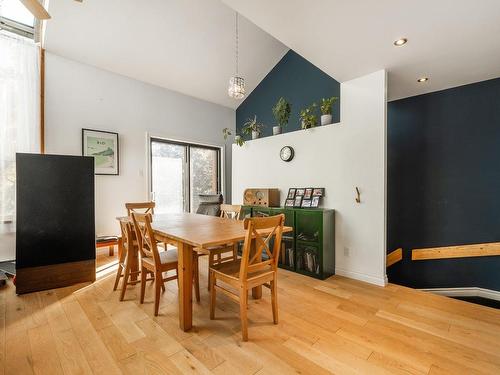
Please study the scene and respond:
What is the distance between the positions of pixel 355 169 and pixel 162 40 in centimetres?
363

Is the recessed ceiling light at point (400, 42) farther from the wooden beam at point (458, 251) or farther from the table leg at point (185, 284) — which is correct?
the wooden beam at point (458, 251)

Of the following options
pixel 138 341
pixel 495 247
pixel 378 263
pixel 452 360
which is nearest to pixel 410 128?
pixel 495 247

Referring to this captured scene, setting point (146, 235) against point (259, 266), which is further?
point (146, 235)

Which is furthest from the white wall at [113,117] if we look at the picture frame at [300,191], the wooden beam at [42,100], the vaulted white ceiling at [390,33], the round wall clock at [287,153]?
the vaulted white ceiling at [390,33]

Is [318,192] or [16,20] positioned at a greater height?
[16,20]

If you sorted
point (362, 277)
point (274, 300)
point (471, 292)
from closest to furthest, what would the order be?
1. point (274, 300)
2. point (362, 277)
3. point (471, 292)

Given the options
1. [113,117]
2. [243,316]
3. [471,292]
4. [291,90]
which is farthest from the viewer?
[291,90]

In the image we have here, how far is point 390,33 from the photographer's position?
2191 millimetres

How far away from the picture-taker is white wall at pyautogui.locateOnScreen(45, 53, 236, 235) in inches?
143

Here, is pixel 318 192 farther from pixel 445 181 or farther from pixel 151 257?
pixel 151 257

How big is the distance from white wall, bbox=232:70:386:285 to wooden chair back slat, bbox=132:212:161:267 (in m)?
2.31

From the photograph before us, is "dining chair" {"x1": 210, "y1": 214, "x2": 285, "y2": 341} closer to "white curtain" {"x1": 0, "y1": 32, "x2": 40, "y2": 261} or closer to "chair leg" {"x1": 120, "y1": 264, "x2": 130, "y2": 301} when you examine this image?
"chair leg" {"x1": 120, "y1": 264, "x2": 130, "y2": 301}

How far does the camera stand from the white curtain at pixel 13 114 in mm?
3242

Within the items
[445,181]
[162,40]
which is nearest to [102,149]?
[162,40]
